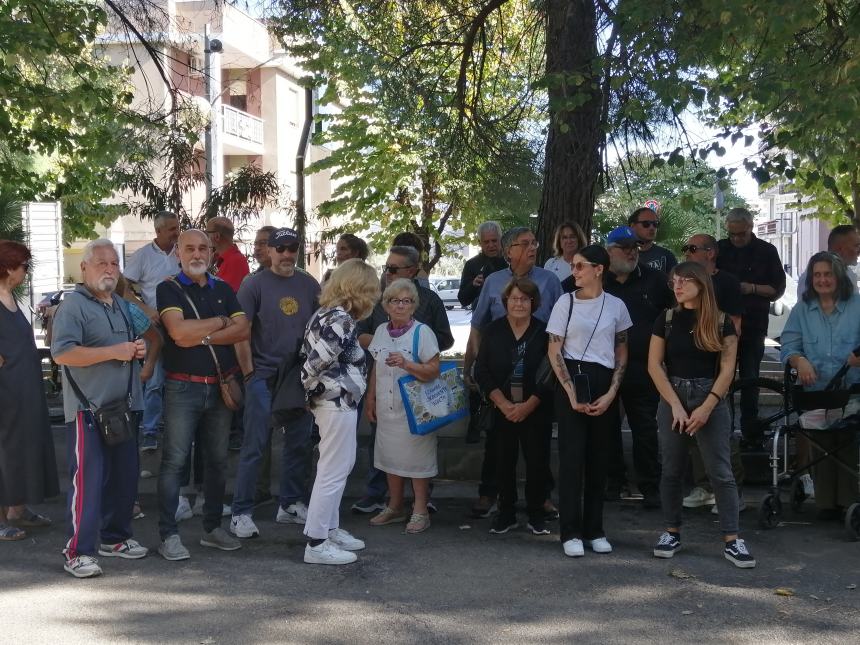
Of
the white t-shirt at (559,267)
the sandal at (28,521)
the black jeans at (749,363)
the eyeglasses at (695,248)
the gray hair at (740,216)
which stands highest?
the gray hair at (740,216)

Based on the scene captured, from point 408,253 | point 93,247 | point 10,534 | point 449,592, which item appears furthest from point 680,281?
point 10,534

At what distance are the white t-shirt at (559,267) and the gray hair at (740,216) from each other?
1.47 m

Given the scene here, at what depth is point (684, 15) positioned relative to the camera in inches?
333

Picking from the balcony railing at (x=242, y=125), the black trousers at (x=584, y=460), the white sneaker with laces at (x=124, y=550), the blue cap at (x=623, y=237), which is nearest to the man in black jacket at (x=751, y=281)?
the blue cap at (x=623, y=237)

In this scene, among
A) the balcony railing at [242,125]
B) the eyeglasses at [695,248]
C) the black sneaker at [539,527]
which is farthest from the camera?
the balcony railing at [242,125]

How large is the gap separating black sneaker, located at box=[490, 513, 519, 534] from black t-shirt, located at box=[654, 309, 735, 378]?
1467mm

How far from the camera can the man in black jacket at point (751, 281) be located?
8609mm

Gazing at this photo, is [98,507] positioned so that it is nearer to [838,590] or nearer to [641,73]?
[838,590]

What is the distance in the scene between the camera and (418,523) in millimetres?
6992

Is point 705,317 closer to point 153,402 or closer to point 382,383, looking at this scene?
point 382,383

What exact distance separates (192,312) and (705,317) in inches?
119

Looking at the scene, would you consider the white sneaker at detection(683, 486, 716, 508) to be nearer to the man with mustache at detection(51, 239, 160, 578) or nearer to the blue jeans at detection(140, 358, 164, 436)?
the man with mustache at detection(51, 239, 160, 578)

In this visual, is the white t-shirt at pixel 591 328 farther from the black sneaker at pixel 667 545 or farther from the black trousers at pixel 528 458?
the black sneaker at pixel 667 545

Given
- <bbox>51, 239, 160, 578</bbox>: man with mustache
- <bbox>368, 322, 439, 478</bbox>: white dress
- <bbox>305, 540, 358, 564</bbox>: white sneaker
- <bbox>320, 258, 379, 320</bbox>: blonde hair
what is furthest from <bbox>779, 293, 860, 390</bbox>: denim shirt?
<bbox>51, 239, 160, 578</bbox>: man with mustache
